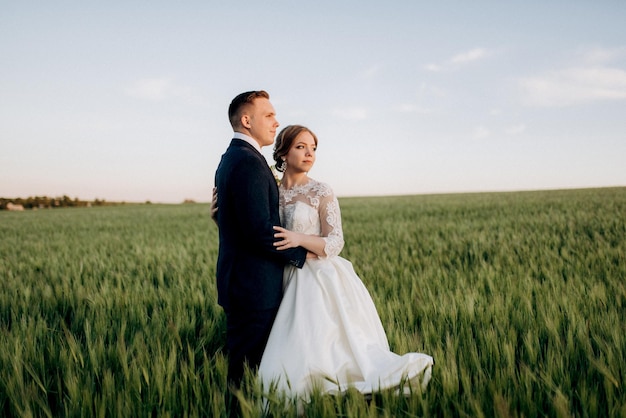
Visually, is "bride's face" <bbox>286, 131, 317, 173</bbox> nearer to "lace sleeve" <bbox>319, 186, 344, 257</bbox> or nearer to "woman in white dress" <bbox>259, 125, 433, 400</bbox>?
"woman in white dress" <bbox>259, 125, 433, 400</bbox>

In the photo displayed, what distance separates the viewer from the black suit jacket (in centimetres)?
208

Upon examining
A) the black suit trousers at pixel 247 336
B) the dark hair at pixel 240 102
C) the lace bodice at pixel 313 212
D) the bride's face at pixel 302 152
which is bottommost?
the black suit trousers at pixel 247 336

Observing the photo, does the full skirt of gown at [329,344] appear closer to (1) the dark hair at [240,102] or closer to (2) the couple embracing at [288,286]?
(2) the couple embracing at [288,286]

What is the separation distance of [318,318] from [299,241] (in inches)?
16.3

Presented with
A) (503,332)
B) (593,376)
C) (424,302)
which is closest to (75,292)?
(424,302)

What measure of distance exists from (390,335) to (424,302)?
0.91m

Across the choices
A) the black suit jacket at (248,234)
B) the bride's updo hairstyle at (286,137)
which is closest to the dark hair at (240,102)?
the black suit jacket at (248,234)

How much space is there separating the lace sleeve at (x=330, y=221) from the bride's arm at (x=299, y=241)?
7 cm

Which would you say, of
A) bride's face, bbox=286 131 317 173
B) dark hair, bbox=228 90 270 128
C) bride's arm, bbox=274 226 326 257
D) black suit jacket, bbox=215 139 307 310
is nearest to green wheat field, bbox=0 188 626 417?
black suit jacket, bbox=215 139 307 310

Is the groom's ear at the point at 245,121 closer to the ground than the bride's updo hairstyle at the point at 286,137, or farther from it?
farther from it

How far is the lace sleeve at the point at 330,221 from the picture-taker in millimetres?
2340

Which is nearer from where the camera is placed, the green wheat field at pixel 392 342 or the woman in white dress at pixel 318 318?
the green wheat field at pixel 392 342

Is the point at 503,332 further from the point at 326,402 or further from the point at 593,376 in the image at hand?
the point at 326,402

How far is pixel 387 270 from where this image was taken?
4938 mm
